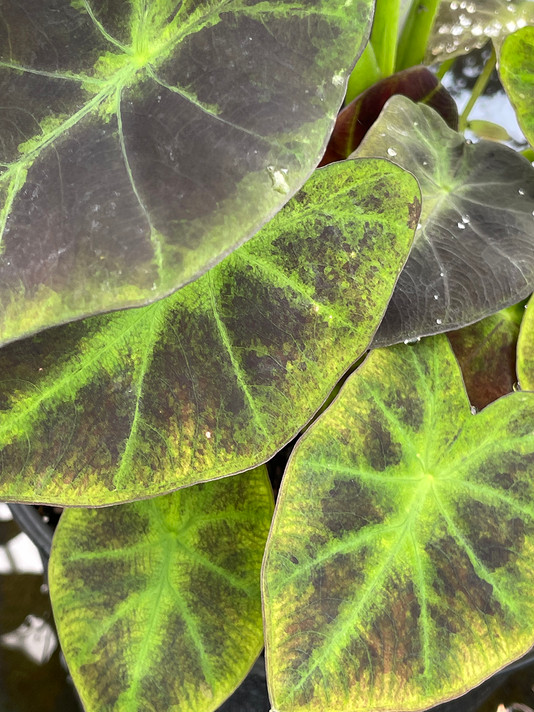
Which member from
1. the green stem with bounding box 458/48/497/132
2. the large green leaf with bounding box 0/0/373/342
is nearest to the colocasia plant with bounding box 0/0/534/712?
the large green leaf with bounding box 0/0/373/342

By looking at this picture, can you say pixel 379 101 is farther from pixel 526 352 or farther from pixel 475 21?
pixel 526 352

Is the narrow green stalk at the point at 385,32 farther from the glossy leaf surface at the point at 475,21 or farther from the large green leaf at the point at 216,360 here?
the large green leaf at the point at 216,360

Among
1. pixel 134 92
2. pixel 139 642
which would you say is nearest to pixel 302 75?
pixel 134 92

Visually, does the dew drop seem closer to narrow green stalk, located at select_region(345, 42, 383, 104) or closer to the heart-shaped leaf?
the heart-shaped leaf

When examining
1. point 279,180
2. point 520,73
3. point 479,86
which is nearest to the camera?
point 279,180

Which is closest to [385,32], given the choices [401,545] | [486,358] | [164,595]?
[486,358]

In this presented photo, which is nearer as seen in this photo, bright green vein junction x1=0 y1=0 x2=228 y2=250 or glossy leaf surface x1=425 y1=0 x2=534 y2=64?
bright green vein junction x1=0 y1=0 x2=228 y2=250

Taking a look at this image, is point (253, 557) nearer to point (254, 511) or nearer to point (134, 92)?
point (254, 511)

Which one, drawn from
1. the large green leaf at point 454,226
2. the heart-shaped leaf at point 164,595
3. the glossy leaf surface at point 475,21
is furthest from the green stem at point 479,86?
the heart-shaped leaf at point 164,595
